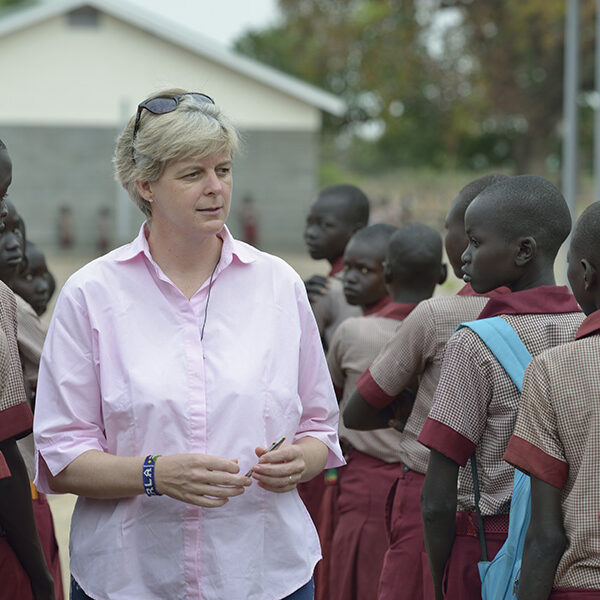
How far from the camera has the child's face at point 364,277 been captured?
15.6 feet

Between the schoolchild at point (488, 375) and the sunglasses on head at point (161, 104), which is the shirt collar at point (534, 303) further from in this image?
the sunglasses on head at point (161, 104)

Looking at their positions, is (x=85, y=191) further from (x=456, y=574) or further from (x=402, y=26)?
(x=456, y=574)

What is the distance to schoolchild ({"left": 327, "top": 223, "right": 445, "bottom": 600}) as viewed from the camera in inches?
163

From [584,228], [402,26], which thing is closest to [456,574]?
[584,228]

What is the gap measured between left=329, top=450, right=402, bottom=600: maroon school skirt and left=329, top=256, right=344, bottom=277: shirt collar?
1.39 metres

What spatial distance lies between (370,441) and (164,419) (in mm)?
1755

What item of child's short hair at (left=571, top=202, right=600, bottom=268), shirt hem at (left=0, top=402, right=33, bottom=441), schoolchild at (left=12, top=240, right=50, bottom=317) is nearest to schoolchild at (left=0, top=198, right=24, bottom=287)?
schoolchild at (left=12, top=240, right=50, bottom=317)

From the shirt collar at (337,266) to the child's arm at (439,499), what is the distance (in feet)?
8.59

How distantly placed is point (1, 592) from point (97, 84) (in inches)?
896

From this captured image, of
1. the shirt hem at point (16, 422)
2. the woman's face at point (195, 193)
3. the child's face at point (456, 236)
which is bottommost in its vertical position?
the shirt hem at point (16, 422)

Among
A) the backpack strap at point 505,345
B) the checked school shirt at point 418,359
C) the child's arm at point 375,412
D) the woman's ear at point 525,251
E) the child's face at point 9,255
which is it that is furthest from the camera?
Answer: the child's face at point 9,255

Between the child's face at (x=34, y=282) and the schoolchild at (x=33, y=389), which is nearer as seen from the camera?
the schoolchild at (x=33, y=389)

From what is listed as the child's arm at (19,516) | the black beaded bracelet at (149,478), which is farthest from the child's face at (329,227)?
the black beaded bracelet at (149,478)

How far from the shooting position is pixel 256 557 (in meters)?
2.60
